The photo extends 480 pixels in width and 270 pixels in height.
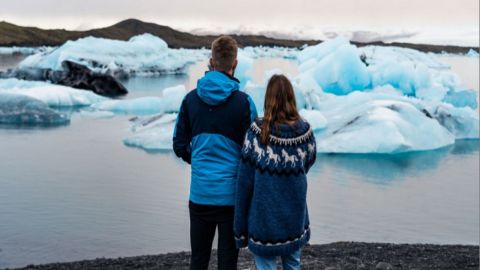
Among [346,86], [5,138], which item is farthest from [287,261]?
[346,86]

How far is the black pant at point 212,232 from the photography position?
261cm

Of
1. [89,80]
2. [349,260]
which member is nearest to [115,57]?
[89,80]

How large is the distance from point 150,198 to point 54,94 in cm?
1118

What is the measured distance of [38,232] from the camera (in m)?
6.26

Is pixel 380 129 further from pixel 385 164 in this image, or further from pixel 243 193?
pixel 243 193

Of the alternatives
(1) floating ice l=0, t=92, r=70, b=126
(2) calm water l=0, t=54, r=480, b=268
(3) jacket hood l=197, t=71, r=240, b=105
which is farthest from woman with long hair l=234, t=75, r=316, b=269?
(1) floating ice l=0, t=92, r=70, b=126

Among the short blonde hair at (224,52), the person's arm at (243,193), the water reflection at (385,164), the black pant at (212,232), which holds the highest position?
Answer: the short blonde hair at (224,52)

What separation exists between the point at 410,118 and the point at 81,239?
821 cm

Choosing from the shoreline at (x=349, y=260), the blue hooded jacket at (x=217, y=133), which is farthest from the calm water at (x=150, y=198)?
the blue hooded jacket at (x=217, y=133)

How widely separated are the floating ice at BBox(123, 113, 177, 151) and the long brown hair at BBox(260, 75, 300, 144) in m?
9.26

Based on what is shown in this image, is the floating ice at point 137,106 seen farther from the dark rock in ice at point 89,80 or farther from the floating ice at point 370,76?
the dark rock in ice at point 89,80

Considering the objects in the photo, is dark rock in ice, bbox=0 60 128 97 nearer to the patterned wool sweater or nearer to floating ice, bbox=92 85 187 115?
floating ice, bbox=92 85 187 115

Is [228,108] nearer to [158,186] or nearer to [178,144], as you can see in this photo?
[178,144]

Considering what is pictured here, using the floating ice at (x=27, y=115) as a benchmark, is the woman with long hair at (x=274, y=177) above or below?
above
